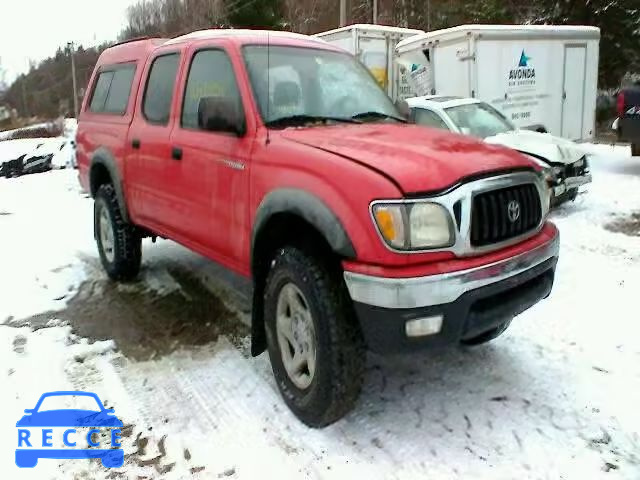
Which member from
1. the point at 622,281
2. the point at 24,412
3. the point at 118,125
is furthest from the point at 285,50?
the point at 622,281

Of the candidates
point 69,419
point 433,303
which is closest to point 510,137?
point 433,303

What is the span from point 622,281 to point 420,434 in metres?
3.14

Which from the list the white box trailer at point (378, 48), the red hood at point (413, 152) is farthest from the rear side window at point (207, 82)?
the white box trailer at point (378, 48)

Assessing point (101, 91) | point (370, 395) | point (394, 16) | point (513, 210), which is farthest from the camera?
point (394, 16)

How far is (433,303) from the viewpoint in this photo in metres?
2.70

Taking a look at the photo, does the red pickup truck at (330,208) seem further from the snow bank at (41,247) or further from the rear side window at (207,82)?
the snow bank at (41,247)

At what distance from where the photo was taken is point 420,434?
123 inches

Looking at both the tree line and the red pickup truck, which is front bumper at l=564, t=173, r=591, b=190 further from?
the tree line

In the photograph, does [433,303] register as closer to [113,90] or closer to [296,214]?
[296,214]

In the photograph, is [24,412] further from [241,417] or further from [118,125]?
[118,125]

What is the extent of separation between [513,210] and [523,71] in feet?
30.3

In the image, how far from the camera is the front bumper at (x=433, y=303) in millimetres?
2688

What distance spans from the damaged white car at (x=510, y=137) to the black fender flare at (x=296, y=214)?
185 inches

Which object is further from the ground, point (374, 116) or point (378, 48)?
point (378, 48)
